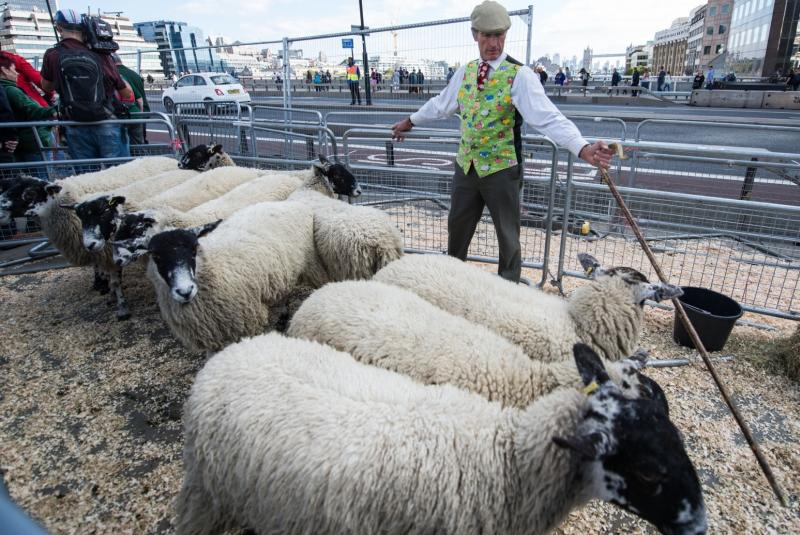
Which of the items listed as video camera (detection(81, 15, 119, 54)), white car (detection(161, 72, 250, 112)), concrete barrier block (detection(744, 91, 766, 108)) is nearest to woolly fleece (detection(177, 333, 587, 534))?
video camera (detection(81, 15, 119, 54))

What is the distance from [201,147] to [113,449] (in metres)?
3.87

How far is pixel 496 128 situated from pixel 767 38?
53.7 m

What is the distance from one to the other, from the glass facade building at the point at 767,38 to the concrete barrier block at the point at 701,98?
79.2ft

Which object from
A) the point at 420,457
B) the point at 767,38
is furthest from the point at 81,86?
the point at 767,38

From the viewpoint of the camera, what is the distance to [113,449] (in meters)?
2.78

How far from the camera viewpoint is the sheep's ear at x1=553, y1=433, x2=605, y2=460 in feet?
4.89

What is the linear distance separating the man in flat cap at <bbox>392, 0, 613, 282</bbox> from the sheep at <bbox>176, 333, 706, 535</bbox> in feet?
5.57

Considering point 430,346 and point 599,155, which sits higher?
point 599,155

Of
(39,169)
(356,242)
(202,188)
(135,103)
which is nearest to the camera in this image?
(356,242)

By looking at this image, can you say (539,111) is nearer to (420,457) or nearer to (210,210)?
(420,457)

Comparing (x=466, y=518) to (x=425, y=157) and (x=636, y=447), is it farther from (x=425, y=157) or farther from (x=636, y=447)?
(x=425, y=157)

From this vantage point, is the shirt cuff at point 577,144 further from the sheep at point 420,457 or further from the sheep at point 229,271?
the sheep at point 229,271

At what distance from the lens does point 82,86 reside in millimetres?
5234

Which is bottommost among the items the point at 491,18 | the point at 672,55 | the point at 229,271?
the point at 229,271
